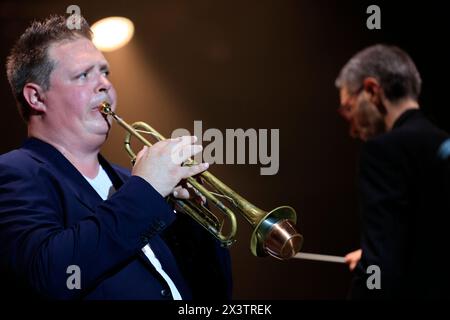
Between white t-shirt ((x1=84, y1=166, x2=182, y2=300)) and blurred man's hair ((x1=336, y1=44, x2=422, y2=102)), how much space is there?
4.09 ft

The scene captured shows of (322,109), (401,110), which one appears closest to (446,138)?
(401,110)

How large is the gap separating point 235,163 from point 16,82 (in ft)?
5.47

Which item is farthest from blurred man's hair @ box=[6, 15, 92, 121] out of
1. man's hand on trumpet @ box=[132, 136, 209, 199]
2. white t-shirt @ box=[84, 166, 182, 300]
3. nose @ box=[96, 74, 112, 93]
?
man's hand on trumpet @ box=[132, 136, 209, 199]

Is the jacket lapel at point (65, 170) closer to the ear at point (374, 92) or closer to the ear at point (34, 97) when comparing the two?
the ear at point (34, 97)

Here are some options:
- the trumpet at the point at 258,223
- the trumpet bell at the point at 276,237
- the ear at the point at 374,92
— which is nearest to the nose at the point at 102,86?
the trumpet at the point at 258,223

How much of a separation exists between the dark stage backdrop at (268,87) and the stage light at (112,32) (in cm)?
4

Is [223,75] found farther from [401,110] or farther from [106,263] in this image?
[106,263]

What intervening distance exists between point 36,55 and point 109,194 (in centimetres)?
46

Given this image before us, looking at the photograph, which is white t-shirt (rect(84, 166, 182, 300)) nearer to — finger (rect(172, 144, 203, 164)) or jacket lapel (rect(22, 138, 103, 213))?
jacket lapel (rect(22, 138, 103, 213))

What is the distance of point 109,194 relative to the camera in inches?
66.3

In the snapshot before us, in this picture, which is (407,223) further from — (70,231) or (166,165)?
(70,231)

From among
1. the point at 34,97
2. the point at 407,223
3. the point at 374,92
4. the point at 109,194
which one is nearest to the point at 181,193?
the point at 109,194

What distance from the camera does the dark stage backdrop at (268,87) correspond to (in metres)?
3.10

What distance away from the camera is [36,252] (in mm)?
1286
